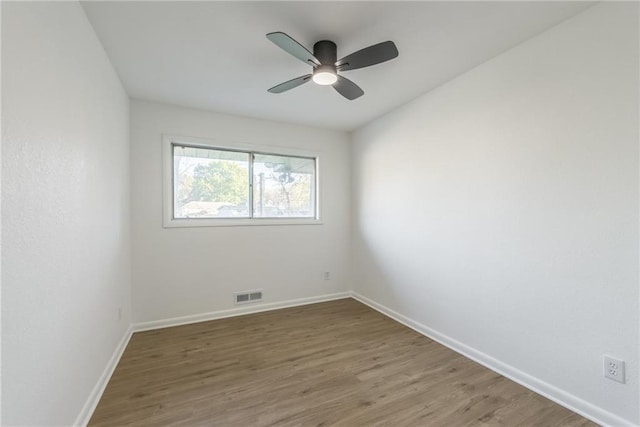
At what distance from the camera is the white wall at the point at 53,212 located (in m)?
1.02

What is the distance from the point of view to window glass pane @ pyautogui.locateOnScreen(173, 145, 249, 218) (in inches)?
128

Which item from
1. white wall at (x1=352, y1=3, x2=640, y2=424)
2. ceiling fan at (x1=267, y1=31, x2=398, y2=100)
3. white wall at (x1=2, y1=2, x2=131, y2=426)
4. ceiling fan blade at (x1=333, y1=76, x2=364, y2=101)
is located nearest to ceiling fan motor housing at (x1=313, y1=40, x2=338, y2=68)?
ceiling fan at (x1=267, y1=31, x2=398, y2=100)

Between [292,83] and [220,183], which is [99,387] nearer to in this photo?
[220,183]

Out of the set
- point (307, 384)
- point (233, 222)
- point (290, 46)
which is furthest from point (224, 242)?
point (290, 46)

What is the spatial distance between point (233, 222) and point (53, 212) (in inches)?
83.2

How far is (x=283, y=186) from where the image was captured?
3.82 m

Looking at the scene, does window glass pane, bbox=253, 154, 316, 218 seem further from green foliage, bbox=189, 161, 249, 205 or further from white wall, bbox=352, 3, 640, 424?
white wall, bbox=352, 3, 640, 424

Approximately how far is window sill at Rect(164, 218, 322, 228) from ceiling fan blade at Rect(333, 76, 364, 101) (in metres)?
1.91

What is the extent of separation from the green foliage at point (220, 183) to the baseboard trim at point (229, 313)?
1.36 meters

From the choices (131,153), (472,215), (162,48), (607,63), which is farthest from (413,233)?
(131,153)

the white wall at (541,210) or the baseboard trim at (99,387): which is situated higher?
the white wall at (541,210)

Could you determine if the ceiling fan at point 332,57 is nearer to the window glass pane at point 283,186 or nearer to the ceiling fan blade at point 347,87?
the ceiling fan blade at point 347,87

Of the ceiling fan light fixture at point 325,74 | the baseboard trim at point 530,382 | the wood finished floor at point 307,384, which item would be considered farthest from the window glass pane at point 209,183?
the baseboard trim at point 530,382

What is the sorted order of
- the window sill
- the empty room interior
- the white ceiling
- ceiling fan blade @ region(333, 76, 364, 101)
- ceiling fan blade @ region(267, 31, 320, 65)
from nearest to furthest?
the empty room interior → ceiling fan blade @ region(267, 31, 320, 65) → the white ceiling → ceiling fan blade @ region(333, 76, 364, 101) → the window sill
